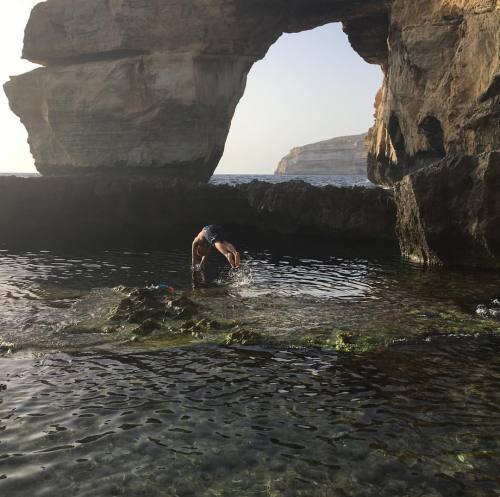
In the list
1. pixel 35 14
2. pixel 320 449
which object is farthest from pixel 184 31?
pixel 320 449

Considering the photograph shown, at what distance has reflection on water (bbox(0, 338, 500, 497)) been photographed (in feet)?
13.8

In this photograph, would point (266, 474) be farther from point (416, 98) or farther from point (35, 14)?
point (35, 14)

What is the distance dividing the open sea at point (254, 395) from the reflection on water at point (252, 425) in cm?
2

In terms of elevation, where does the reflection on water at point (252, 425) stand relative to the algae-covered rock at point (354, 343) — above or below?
above

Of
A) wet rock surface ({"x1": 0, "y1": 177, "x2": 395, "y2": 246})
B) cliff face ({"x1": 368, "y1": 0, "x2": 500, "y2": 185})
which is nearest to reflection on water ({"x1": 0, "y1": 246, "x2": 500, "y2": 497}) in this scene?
cliff face ({"x1": 368, "y1": 0, "x2": 500, "y2": 185})

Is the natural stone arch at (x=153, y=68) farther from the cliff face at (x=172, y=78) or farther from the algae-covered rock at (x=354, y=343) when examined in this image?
the algae-covered rock at (x=354, y=343)

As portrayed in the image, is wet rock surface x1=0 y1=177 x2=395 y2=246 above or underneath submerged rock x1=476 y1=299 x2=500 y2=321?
above

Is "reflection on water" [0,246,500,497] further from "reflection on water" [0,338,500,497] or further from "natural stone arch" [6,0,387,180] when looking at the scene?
"natural stone arch" [6,0,387,180]

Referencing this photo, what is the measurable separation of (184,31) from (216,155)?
1306 centimetres

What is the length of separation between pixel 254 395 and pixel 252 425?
0.82m

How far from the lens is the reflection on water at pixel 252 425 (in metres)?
4.20

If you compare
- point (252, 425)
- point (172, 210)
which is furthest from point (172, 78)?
point (252, 425)

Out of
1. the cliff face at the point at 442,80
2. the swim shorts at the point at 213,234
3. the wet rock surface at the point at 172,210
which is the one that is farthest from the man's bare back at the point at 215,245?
the cliff face at the point at 442,80

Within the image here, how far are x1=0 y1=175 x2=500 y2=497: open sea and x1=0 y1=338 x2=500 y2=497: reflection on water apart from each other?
0.8 inches
